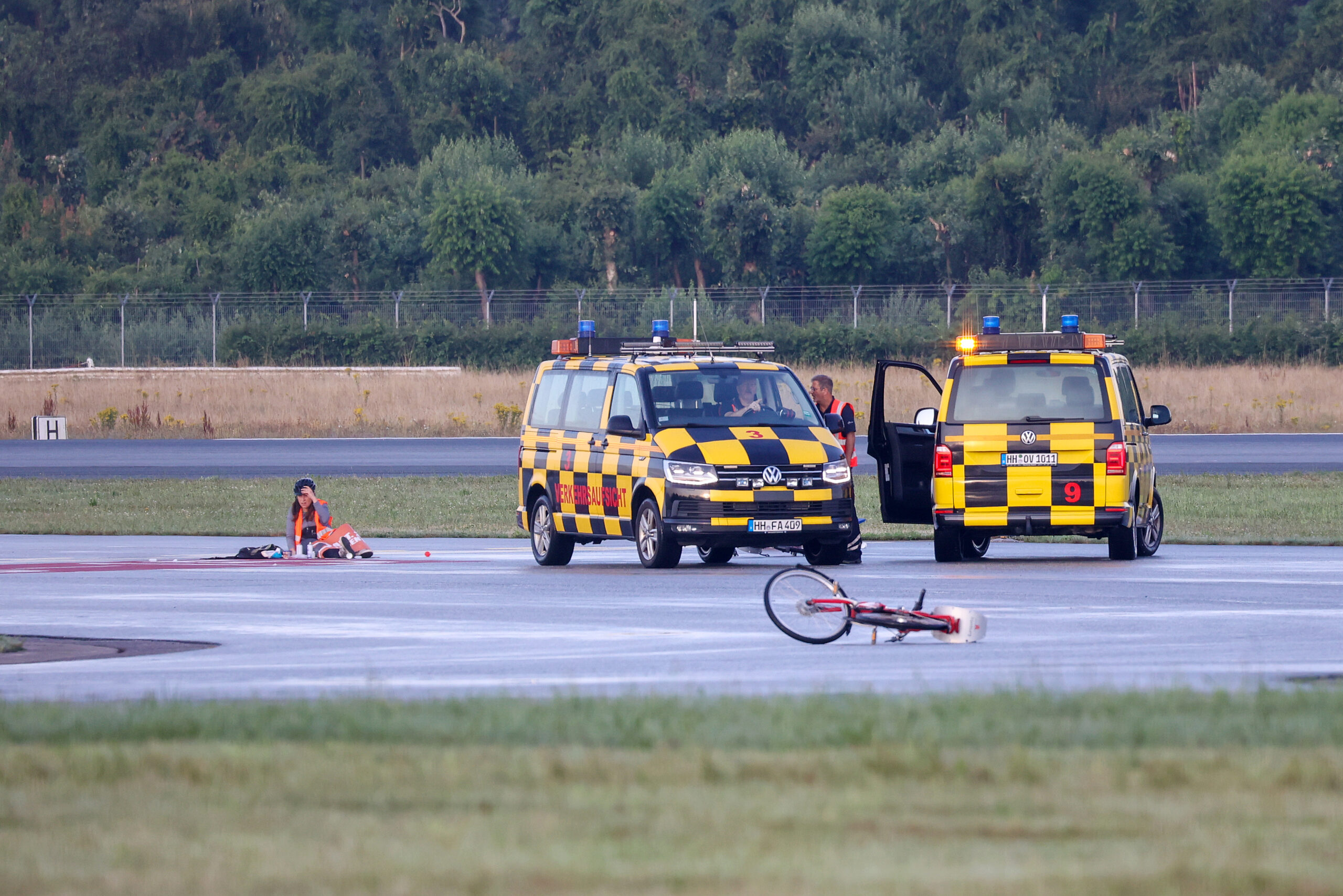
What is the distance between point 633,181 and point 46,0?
4308 centimetres

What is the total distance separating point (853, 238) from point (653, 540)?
55.8m

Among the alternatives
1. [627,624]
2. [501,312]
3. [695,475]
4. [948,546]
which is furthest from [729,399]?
[501,312]

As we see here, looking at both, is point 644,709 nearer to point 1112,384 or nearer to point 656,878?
point 656,878

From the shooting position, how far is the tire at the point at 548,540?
20156mm

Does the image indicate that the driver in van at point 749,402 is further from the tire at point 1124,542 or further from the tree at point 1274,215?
the tree at point 1274,215

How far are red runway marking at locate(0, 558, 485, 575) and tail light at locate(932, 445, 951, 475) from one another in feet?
15.2

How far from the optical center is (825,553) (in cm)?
1945

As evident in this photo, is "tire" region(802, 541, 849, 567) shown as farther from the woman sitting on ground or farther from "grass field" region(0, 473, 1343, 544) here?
"grass field" region(0, 473, 1343, 544)

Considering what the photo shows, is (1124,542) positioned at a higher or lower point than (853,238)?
lower

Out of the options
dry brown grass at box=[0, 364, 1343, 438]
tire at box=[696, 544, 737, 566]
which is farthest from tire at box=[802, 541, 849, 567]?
dry brown grass at box=[0, 364, 1343, 438]

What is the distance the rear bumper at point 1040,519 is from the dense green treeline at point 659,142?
54.4 meters

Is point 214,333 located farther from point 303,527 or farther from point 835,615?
point 835,615

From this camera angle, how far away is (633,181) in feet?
280

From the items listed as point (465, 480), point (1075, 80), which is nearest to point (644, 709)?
point (465, 480)
